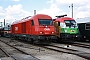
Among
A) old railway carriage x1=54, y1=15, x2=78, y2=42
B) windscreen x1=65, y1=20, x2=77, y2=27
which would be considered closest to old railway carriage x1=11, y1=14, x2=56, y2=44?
old railway carriage x1=54, y1=15, x2=78, y2=42

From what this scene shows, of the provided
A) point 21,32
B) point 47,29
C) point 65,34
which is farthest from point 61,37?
point 21,32

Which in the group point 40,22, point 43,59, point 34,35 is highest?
point 40,22

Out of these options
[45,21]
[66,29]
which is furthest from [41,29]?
[66,29]

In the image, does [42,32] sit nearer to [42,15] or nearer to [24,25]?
[42,15]

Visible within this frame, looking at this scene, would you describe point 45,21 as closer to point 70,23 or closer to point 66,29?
point 66,29

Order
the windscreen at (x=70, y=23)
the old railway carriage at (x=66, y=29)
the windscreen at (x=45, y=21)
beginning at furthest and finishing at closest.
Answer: the windscreen at (x=70, y=23), the old railway carriage at (x=66, y=29), the windscreen at (x=45, y=21)

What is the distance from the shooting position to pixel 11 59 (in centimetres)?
1127

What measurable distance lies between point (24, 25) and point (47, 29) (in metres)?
4.84

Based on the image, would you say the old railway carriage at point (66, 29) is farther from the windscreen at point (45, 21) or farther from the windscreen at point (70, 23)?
the windscreen at point (45, 21)

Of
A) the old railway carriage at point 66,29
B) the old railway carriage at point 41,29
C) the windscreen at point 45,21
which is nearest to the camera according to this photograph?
the old railway carriage at point 41,29

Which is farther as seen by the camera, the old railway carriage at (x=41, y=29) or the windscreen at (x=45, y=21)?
the windscreen at (x=45, y=21)

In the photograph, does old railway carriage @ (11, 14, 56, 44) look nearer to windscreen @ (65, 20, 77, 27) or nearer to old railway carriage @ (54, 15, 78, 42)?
old railway carriage @ (54, 15, 78, 42)

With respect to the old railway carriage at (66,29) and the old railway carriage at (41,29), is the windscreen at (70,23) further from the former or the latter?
the old railway carriage at (41,29)

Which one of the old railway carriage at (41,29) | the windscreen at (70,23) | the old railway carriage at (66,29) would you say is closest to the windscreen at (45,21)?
the old railway carriage at (41,29)
